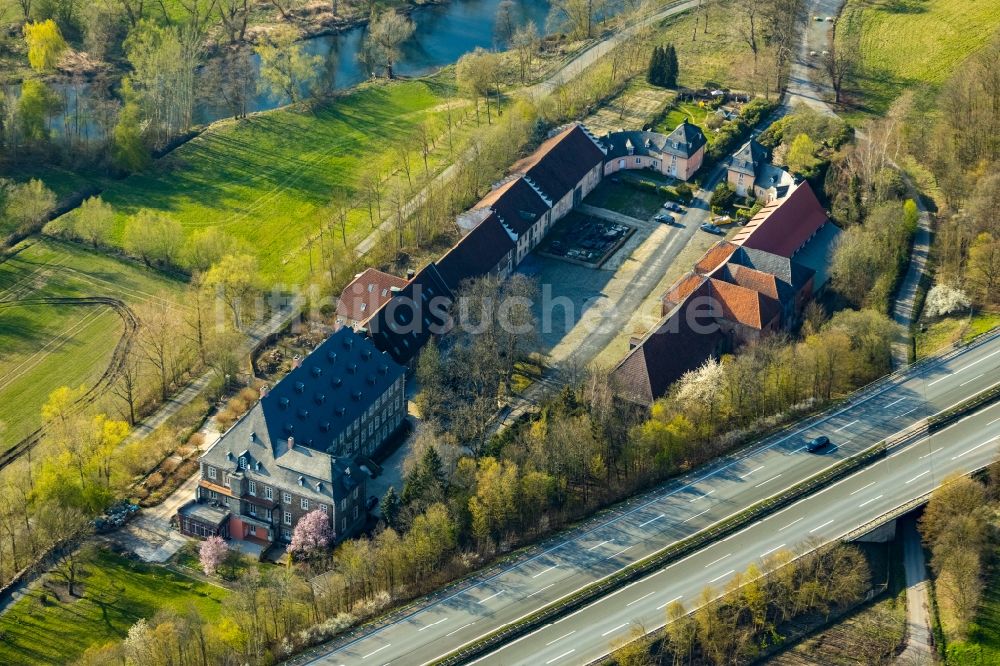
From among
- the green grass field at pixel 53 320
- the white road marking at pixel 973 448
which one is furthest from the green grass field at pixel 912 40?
the green grass field at pixel 53 320

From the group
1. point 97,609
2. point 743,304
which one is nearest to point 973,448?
point 743,304

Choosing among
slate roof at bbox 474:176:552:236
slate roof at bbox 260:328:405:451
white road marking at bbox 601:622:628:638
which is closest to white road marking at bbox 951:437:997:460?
white road marking at bbox 601:622:628:638

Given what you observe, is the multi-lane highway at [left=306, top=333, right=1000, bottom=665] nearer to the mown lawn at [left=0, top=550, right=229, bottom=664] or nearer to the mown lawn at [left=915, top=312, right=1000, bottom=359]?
the mown lawn at [left=915, top=312, right=1000, bottom=359]

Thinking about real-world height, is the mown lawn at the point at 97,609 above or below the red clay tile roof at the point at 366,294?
below

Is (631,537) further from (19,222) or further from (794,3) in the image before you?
(794,3)

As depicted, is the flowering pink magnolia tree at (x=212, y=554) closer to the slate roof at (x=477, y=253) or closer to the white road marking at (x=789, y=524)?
the slate roof at (x=477, y=253)
